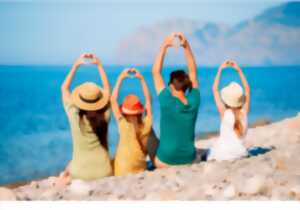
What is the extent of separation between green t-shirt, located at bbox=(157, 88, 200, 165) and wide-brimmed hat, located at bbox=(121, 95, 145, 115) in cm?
15

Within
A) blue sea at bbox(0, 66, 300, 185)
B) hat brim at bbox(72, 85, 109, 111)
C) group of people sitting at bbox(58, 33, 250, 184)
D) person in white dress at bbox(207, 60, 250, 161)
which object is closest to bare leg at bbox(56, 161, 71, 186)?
group of people sitting at bbox(58, 33, 250, 184)

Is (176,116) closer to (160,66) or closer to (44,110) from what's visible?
(160,66)

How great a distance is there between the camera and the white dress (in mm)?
3875

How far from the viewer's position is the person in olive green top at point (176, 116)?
3.80m

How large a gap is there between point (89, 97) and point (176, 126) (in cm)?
62

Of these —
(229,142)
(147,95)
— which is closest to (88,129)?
(147,95)

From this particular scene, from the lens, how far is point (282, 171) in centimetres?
380

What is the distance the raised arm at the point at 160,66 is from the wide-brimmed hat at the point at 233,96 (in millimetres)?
443

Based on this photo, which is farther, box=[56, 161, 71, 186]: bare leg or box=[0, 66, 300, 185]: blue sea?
box=[0, 66, 300, 185]: blue sea

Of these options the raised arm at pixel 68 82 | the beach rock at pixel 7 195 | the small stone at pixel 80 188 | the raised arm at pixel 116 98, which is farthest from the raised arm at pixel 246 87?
the beach rock at pixel 7 195

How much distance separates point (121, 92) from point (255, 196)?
44.2 inches

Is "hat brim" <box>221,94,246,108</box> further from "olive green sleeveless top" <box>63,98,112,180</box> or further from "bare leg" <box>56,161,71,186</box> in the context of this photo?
"bare leg" <box>56,161,71,186</box>

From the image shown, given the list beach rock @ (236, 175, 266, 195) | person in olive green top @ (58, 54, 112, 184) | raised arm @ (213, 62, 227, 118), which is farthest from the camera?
raised arm @ (213, 62, 227, 118)
